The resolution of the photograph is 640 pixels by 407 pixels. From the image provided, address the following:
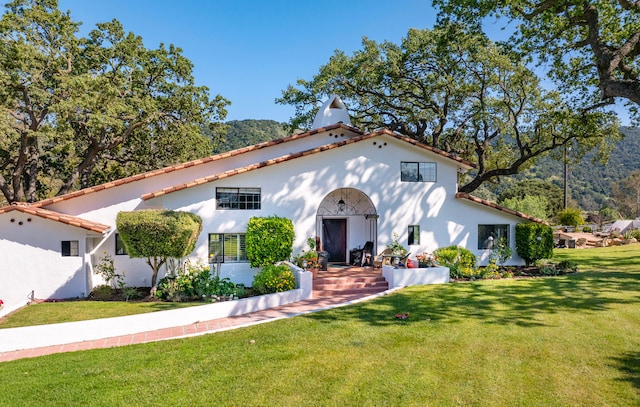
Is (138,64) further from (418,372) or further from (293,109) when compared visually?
(418,372)

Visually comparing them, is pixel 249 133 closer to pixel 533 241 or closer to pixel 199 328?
pixel 533 241

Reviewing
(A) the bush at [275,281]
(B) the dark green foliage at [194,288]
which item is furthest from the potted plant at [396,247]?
(B) the dark green foliage at [194,288]

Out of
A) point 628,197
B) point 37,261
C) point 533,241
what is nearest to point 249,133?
point 37,261

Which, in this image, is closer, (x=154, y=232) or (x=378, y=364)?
(x=378, y=364)

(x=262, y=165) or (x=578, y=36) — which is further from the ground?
(x=578, y=36)

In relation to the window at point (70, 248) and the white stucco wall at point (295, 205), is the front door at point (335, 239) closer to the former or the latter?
the white stucco wall at point (295, 205)

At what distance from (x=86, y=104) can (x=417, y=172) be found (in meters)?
19.2

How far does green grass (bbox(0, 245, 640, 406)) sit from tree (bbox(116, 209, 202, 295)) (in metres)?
4.89

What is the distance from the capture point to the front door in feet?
63.0

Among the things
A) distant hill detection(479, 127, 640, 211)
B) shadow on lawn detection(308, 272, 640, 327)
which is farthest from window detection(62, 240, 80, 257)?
distant hill detection(479, 127, 640, 211)

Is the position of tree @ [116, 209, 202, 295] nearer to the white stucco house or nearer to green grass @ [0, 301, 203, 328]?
green grass @ [0, 301, 203, 328]

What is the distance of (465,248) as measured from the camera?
1827cm

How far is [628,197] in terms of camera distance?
6328 centimetres

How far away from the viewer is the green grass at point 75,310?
10.8 m
